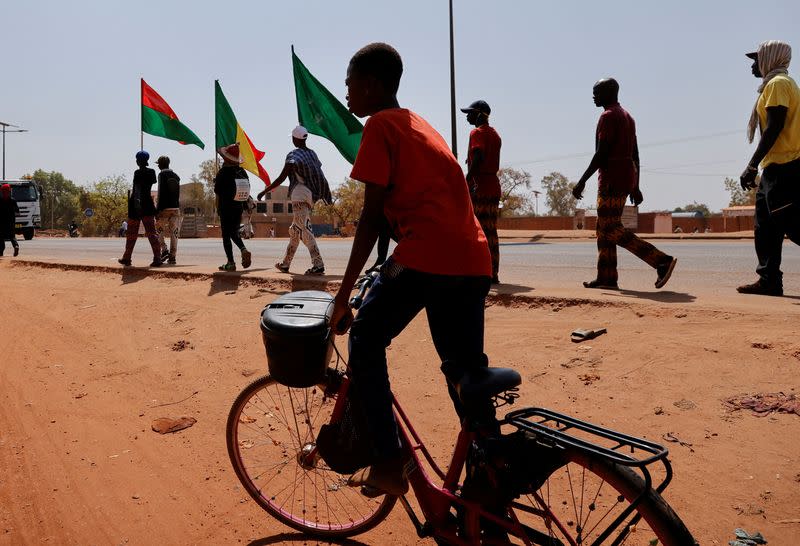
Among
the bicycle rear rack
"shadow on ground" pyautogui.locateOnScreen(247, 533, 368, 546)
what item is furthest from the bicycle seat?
"shadow on ground" pyautogui.locateOnScreen(247, 533, 368, 546)

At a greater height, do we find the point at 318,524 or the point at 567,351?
the point at 567,351

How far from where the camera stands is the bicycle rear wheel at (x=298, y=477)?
327cm

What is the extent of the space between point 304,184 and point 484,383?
20.4 feet

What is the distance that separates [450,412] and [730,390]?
1.68 m

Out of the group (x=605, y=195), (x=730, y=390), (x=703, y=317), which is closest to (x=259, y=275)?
(x=605, y=195)

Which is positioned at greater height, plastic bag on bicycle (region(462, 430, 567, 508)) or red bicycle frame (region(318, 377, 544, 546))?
plastic bag on bicycle (region(462, 430, 567, 508))

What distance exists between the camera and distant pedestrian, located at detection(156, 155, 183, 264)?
418 inches

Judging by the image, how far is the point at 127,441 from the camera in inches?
173

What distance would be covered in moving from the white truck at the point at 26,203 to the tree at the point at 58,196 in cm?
9056

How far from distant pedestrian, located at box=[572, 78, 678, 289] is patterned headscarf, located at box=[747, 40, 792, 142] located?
1.15 meters

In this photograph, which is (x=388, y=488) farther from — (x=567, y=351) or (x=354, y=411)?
(x=567, y=351)

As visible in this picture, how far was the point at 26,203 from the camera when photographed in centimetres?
2989

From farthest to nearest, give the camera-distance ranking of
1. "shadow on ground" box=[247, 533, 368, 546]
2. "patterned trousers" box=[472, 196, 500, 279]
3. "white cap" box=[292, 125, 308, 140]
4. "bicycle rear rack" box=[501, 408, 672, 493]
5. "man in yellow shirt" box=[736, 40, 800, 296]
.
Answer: "white cap" box=[292, 125, 308, 140], "patterned trousers" box=[472, 196, 500, 279], "man in yellow shirt" box=[736, 40, 800, 296], "shadow on ground" box=[247, 533, 368, 546], "bicycle rear rack" box=[501, 408, 672, 493]

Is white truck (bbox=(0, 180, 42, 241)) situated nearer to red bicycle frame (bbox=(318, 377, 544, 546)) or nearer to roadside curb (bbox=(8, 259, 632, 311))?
roadside curb (bbox=(8, 259, 632, 311))
